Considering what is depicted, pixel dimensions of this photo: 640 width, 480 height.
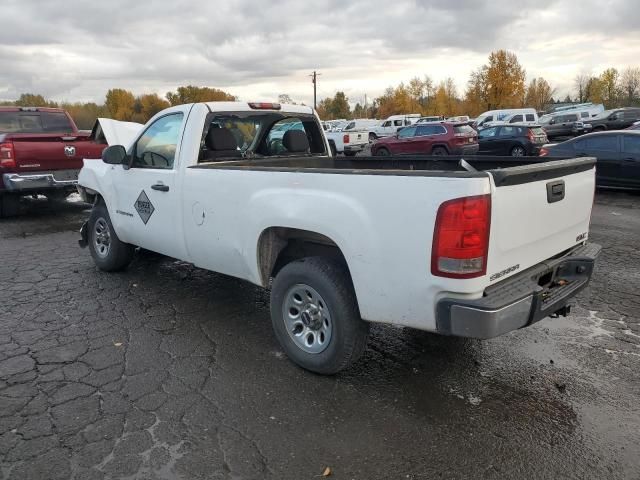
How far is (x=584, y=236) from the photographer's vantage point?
389cm

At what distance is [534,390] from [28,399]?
3.32 meters

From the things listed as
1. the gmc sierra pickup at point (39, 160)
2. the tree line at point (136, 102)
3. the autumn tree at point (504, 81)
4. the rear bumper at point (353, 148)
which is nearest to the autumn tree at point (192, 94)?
the tree line at point (136, 102)

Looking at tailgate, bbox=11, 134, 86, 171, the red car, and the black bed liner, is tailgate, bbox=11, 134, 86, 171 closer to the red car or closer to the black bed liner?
the black bed liner

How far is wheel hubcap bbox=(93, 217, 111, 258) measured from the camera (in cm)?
601

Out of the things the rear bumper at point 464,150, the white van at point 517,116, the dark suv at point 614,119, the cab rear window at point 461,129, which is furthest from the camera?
the white van at point 517,116

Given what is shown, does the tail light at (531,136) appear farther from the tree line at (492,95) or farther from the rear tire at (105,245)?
the tree line at (492,95)

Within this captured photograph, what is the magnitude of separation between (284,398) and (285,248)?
1133 millimetres

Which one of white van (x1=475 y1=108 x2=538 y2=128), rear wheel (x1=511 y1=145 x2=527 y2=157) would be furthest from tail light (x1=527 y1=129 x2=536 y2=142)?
white van (x1=475 y1=108 x2=538 y2=128)

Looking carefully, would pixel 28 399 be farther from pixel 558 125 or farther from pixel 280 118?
pixel 558 125

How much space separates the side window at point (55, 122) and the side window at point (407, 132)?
14.3m

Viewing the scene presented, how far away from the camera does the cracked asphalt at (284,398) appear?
275 centimetres

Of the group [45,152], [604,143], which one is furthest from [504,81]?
[45,152]

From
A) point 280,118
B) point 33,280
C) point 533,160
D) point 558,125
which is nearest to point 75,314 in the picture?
point 33,280

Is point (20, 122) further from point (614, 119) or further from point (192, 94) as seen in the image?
point (192, 94)
